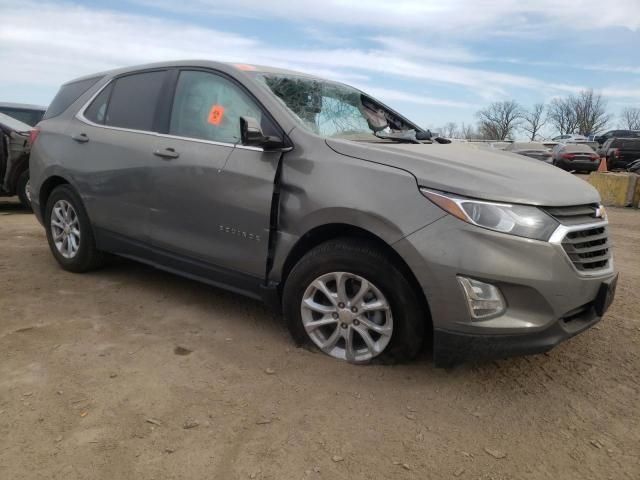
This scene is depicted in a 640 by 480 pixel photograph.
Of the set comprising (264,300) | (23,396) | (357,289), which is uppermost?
(357,289)

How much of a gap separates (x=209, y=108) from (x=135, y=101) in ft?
2.87

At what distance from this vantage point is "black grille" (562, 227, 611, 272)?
258 centimetres

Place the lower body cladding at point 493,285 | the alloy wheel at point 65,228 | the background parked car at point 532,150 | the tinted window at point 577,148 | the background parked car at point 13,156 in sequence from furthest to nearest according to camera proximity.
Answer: the tinted window at point 577,148
the background parked car at point 532,150
the background parked car at point 13,156
the alloy wheel at point 65,228
the lower body cladding at point 493,285

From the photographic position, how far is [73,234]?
15.0 feet

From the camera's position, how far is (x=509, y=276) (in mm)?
2457

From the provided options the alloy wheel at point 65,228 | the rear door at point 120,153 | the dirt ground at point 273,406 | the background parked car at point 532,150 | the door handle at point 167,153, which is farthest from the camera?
the background parked car at point 532,150

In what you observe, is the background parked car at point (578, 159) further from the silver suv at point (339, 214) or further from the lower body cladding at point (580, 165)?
the silver suv at point (339, 214)

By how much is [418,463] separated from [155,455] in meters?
1.08

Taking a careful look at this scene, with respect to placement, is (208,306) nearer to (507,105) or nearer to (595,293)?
(595,293)

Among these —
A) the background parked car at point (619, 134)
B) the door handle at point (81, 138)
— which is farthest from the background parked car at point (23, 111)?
the background parked car at point (619, 134)

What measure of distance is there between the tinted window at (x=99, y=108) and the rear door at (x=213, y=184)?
91 cm

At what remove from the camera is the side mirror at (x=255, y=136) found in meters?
2.94

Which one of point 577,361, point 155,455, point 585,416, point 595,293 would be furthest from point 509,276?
point 155,455

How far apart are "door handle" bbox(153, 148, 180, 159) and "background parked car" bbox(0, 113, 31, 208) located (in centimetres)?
494
